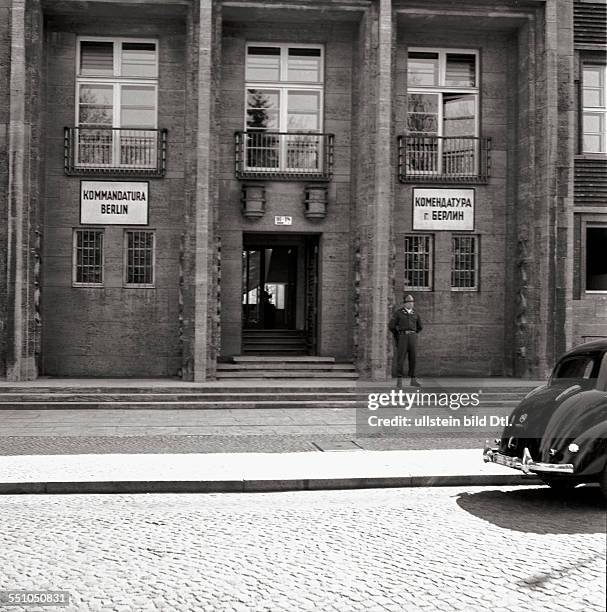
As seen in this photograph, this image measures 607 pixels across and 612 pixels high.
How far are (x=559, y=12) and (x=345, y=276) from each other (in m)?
8.04

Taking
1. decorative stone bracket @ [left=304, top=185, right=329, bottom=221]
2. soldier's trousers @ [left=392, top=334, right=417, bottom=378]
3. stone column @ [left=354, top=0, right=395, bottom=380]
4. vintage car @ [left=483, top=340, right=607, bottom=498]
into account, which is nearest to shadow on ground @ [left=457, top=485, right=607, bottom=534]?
vintage car @ [left=483, top=340, right=607, bottom=498]

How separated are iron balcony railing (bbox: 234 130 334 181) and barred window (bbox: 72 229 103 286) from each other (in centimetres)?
378

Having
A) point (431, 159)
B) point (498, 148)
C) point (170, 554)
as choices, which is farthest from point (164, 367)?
point (170, 554)

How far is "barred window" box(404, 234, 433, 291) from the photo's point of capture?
71.3 feet

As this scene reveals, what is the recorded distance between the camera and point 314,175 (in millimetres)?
21359

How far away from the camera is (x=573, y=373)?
962 centimetres

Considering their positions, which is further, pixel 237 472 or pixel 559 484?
pixel 237 472

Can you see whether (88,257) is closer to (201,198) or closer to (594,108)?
(201,198)

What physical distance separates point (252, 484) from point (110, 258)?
12325 millimetres

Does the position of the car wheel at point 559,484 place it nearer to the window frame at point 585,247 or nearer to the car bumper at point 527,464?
the car bumper at point 527,464

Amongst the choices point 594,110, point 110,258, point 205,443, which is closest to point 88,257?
point 110,258

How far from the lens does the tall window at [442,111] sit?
852 inches

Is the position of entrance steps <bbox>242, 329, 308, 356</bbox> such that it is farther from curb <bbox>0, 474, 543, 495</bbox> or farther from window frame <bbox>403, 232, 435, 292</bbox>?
curb <bbox>0, 474, 543, 495</bbox>

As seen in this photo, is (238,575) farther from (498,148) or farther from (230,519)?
(498,148)
